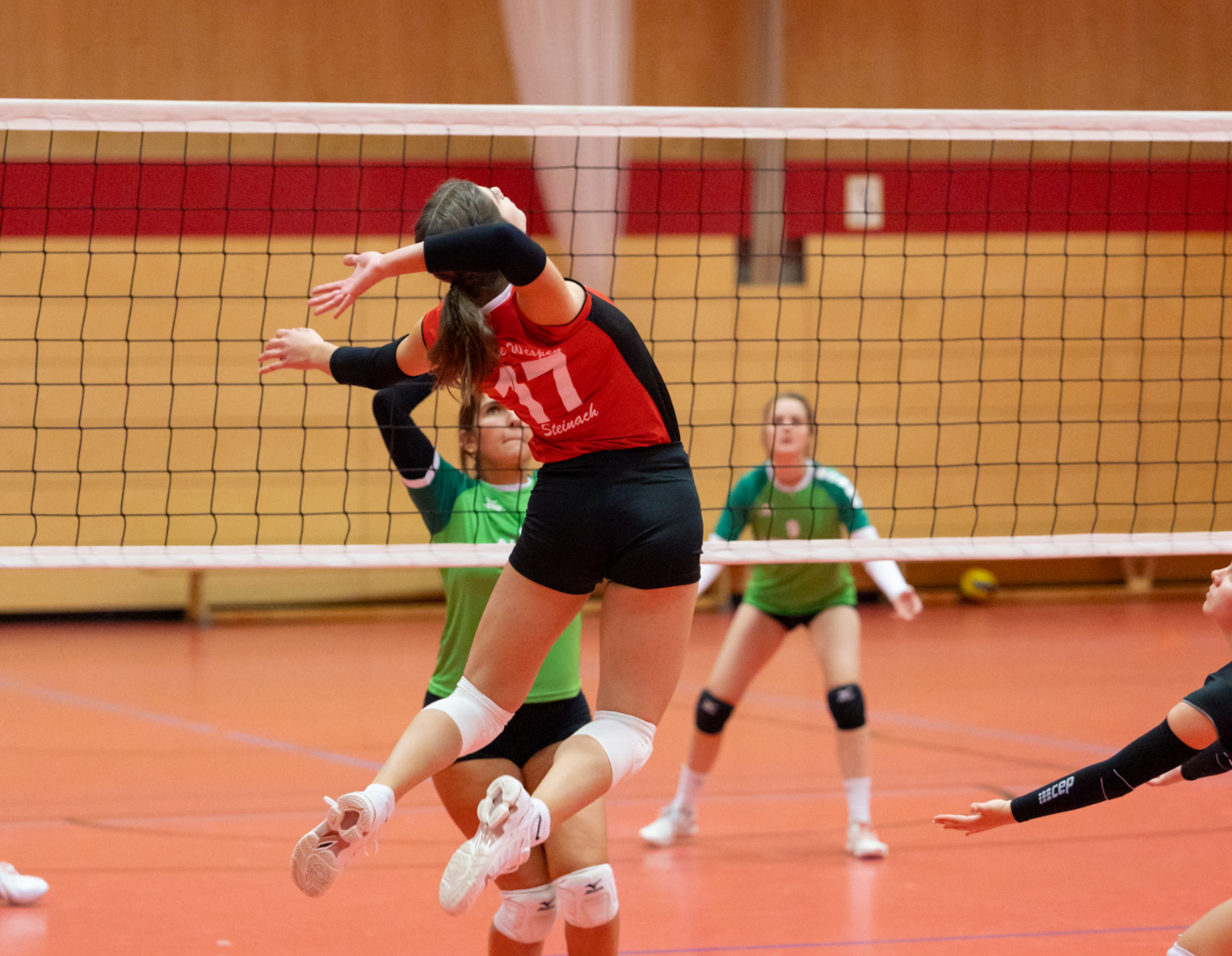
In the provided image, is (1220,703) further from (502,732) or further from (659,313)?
(659,313)

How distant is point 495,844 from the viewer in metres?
2.31

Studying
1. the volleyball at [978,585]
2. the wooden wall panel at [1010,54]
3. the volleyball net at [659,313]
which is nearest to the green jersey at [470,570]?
the volleyball net at [659,313]

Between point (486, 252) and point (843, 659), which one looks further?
point (843, 659)

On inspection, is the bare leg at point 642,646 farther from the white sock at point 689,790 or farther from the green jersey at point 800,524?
the white sock at point 689,790

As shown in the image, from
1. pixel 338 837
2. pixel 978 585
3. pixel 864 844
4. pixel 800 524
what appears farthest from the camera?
pixel 978 585

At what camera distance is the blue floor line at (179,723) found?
237 inches

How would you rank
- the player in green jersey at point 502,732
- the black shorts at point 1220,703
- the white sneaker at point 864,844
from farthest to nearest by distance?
the white sneaker at point 864,844 < the player in green jersey at point 502,732 < the black shorts at point 1220,703

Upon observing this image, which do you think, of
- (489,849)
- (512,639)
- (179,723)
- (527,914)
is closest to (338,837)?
(489,849)

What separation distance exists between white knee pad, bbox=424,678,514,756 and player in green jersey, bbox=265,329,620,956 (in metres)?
0.12

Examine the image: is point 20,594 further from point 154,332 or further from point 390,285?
point 390,285

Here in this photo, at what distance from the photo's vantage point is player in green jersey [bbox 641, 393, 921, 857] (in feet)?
15.3

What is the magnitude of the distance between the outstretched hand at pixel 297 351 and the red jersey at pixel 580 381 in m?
0.40

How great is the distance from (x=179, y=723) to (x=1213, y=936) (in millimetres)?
5455

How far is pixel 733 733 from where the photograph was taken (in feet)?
21.6
